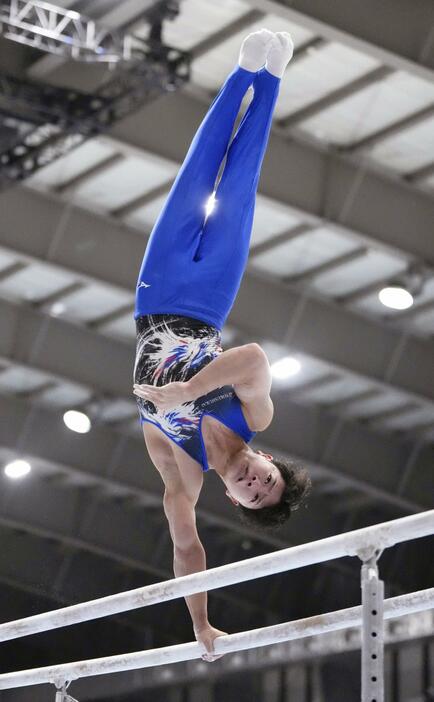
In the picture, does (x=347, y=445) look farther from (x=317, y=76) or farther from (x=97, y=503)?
(x=317, y=76)

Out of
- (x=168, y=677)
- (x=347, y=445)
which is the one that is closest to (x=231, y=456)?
(x=347, y=445)

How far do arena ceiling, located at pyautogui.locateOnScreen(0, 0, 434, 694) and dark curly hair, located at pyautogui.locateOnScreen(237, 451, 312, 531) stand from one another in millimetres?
4243

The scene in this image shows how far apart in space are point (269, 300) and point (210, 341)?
24.3 ft

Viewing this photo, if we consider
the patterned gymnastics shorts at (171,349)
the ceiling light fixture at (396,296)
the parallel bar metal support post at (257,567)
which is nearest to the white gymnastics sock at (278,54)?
the patterned gymnastics shorts at (171,349)

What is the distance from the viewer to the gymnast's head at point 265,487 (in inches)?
168

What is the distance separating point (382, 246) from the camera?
34.4ft

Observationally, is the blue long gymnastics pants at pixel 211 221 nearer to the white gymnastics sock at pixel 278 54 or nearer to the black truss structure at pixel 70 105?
the white gymnastics sock at pixel 278 54

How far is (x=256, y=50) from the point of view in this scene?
482 centimetres

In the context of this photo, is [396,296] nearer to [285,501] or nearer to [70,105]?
[70,105]

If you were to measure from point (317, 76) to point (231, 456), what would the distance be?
5.55 meters

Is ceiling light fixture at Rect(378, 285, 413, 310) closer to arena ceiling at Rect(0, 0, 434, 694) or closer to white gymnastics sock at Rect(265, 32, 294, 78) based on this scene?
arena ceiling at Rect(0, 0, 434, 694)

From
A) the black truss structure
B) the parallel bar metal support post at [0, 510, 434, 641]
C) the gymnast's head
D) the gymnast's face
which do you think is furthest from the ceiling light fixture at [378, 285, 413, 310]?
the parallel bar metal support post at [0, 510, 434, 641]

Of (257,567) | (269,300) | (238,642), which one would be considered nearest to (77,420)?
(269,300)

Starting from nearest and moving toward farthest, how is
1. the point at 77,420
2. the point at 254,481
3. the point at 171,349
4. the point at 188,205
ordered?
the point at 254,481
the point at 171,349
the point at 188,205
the point at 77,420
